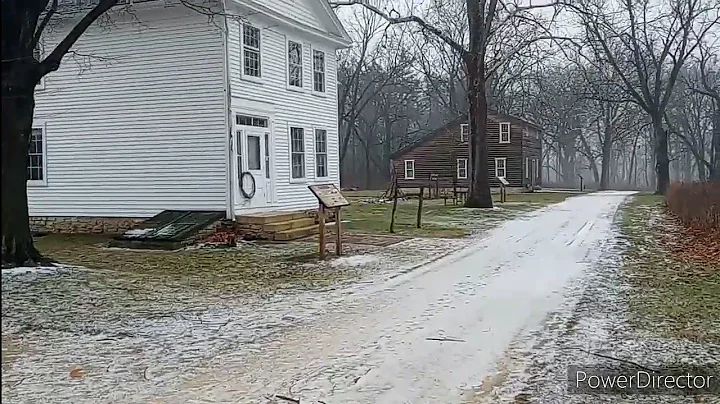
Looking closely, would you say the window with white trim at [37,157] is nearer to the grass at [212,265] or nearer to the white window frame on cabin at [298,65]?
the grass at [212,265]

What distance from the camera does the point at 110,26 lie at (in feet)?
58.2

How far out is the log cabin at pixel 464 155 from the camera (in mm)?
46656

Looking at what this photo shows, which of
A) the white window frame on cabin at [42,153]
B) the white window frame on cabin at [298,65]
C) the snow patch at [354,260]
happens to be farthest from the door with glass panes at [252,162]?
the white window frame on cabin at [42,153]

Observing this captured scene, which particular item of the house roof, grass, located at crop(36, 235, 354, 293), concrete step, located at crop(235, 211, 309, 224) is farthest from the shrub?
the house roof

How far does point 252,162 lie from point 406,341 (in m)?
11.5

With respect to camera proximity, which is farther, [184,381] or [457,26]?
[457,26]

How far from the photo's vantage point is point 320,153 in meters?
20.7

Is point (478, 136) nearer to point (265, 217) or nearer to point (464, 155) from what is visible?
point (265, 217)

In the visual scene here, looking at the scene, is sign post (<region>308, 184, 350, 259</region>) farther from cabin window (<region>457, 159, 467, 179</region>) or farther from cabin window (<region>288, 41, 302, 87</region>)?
cabin window (<region>457, 159, 467, 179</region>)

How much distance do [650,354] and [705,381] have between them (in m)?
0.78

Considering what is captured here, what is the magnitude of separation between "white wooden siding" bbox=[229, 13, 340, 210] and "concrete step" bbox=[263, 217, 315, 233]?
2.99ft

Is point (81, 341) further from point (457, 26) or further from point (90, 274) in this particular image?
point (457, 26)

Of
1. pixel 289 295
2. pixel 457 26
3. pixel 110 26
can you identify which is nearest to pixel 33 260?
pixel 289 295

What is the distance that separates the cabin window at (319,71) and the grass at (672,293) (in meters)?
9.87
